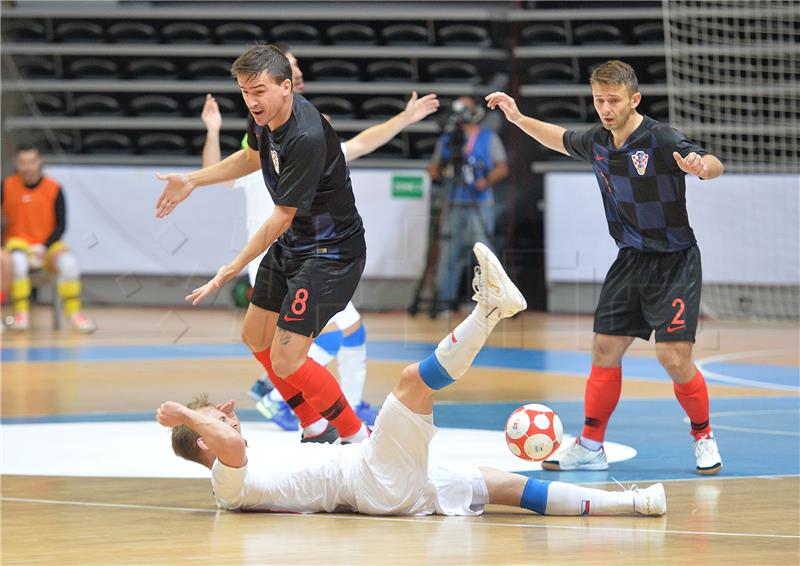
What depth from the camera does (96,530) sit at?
4.56 metres

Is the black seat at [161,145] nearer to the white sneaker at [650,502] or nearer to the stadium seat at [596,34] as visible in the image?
the stadium seat at [596,34]

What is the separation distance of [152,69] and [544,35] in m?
5.18

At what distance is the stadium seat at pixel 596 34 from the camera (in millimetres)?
15830

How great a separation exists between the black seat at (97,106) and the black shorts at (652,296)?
1212 cm

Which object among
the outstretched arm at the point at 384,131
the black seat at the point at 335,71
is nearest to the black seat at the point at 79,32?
the black seat at the point at 335,71

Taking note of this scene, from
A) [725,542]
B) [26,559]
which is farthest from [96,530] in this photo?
[725,542]

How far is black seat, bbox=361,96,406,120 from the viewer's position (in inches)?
638

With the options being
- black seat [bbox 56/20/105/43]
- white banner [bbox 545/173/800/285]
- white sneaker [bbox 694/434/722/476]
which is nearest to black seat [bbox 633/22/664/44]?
white banner [bbox 545/173/800/285]

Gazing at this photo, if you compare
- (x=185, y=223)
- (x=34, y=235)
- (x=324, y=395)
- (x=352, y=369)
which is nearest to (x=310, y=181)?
(x=324, y=395)

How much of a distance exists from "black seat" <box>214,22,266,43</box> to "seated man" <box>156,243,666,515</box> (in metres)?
12.8

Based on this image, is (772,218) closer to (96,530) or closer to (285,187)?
(285,187)

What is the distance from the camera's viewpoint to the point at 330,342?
6.86m

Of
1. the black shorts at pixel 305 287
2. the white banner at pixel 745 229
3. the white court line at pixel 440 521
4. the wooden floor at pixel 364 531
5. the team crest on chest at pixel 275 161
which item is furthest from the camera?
the white banner at pixel 745 229

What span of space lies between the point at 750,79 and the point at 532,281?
3.31 meters
